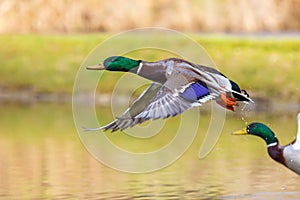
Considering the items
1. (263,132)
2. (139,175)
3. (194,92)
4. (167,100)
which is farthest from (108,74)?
(167,100)

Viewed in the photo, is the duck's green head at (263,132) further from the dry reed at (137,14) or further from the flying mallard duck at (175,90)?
the dry reed at (137,14)

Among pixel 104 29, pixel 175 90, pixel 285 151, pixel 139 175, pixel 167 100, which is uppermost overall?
pixel 104 29

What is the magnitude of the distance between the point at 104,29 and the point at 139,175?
1863cm

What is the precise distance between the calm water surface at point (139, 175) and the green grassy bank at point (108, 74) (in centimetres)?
363

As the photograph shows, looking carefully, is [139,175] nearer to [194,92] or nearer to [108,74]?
[194,92]

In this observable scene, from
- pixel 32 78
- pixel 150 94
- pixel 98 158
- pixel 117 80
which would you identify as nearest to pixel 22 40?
pixel 32 78

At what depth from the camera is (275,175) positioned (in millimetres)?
15828

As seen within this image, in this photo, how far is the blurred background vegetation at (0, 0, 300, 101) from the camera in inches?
1097

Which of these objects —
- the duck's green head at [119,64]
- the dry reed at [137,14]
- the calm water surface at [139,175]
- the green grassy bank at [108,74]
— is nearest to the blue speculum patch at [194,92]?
the duck's green head at [119,64]

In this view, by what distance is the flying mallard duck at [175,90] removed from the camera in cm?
1260

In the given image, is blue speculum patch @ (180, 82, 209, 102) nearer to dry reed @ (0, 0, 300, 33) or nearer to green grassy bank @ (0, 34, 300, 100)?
green grassy bank @ (0, 34, 300, 100)

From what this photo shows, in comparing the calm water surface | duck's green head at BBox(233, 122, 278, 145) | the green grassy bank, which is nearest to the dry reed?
the green grassy bank

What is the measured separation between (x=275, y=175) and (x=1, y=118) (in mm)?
9135

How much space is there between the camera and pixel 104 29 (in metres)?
34.6
